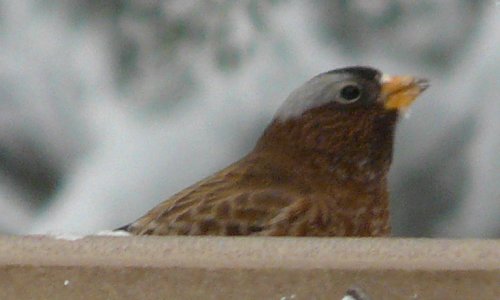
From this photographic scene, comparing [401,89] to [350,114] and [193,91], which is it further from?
[193,91]

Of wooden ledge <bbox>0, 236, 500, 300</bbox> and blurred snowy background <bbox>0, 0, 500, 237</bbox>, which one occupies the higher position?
blurred snowy background <bbox>0, 0, 500, 237</bbox>

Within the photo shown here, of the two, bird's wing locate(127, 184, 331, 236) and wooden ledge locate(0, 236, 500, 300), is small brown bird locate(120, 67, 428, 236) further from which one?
wooden ledge locate(0, 236, 500, 300)

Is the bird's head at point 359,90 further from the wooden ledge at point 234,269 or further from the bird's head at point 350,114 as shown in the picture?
the wooden ledge at point 234,269

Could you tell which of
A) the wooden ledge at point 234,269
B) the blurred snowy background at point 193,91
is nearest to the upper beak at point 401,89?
Result: the blurred snowy background at point 193,91

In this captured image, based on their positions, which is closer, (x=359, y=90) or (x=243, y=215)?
(x=243, y=215)

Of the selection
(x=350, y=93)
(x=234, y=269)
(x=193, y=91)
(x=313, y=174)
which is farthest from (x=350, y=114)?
(x=234, y=269)

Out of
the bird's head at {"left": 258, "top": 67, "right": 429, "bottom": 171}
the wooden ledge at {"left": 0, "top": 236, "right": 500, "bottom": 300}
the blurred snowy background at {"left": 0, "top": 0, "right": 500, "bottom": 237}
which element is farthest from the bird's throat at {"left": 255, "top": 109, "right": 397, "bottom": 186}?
the wooden ledge at {"left": 0, "top": 236, "right": 500, "bottom": 300}
